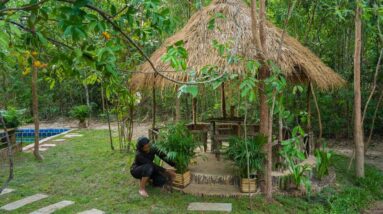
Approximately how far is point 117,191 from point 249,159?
5.97 feet

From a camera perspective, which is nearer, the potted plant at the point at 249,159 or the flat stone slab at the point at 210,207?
the flat stone slab at the point at 210,207

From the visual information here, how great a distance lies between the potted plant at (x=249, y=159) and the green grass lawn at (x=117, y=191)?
0.22 metres

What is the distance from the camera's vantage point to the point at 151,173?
4.62m

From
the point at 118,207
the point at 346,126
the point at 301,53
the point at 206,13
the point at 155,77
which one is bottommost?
the point at 118,207

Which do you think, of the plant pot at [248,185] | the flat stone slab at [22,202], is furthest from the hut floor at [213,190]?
the flat stone slab at [22,202]

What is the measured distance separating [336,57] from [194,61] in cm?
514

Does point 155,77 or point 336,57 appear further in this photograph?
point 336,57

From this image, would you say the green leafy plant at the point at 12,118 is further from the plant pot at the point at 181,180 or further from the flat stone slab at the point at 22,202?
the plant pot at the point at 181,180

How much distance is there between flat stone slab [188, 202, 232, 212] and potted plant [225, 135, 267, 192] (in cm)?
43

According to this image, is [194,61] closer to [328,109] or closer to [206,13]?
[206,13]

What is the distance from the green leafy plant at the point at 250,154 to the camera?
4.43m

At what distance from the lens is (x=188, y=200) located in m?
4.40

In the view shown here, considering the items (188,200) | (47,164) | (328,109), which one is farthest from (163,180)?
(328,109)

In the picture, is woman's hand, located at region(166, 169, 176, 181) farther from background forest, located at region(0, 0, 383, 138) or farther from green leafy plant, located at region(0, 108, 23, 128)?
green leafy plant, located at region(0, 108, 23, 128)
